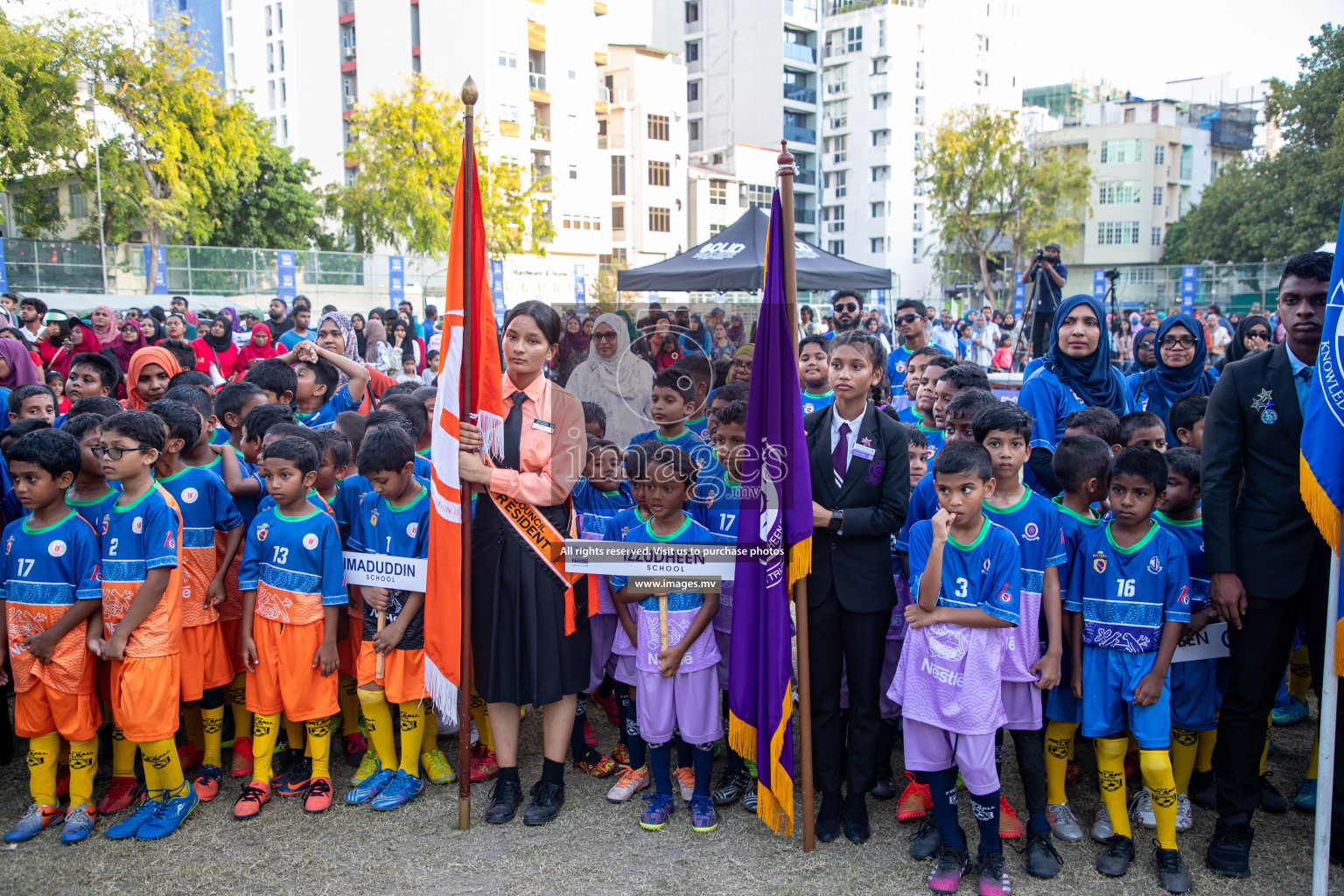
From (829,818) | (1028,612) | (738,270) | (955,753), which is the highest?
(738,270)

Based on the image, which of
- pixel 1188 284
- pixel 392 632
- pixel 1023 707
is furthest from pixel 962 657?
pixel 1188 284

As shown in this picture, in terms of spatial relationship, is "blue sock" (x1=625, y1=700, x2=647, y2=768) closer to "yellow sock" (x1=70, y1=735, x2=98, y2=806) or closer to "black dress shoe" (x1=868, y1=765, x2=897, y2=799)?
"black dress shoe" (x1=868, y1=765, x2=897, y2=799)

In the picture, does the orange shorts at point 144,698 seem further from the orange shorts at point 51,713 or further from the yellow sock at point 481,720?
the yellow sock at point 481,720

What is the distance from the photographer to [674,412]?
4309 mm

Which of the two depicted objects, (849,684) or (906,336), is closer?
(849,684)

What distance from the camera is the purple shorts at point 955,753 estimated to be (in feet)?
10.5

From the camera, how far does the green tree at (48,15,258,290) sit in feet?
80.7

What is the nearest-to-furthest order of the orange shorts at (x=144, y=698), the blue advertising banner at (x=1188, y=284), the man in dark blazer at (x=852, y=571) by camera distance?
the man in dark blazer at (x=852, y=571)
the orange shorts at (x=144, y=698)
the blue advertising banner at (x=1188, y=284)

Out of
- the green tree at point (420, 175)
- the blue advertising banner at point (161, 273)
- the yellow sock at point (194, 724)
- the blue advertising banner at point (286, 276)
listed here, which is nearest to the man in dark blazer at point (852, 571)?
the yellow sock at point (194, 724)

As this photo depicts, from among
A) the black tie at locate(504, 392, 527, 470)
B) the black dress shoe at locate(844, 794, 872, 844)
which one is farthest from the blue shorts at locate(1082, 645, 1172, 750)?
the black tie at locate(504, 392, 527, 470)

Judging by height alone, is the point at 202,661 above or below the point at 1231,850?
above

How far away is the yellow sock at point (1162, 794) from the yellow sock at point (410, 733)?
115 inches

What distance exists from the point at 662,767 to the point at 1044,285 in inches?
312

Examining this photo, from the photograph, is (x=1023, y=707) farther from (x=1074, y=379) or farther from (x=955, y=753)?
(x=1074, y=379)
